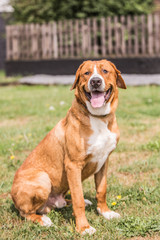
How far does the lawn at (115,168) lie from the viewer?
290 centimetres

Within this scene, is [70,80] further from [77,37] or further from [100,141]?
[100,141]

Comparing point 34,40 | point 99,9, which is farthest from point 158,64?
point 34,40

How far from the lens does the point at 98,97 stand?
2896mm

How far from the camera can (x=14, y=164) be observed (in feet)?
14.6

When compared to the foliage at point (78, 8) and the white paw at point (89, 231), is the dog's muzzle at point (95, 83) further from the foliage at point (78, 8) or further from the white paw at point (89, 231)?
the foliage at point (78, 8)

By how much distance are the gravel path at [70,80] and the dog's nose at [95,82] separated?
7.96 metres

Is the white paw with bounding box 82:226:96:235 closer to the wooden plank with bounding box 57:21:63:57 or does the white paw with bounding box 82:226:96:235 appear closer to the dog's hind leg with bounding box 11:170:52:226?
the dog's hind leg with bounding box 11:170:52:226

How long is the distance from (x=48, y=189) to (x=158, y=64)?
9631 millimetres

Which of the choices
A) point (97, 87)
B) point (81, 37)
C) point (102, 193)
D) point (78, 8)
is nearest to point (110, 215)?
point (102, 193)

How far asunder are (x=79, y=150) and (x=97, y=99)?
0.48 meters

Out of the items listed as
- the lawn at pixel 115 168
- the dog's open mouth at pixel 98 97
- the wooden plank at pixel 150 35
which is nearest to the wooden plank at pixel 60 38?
the wooden plank at pixel 150 35

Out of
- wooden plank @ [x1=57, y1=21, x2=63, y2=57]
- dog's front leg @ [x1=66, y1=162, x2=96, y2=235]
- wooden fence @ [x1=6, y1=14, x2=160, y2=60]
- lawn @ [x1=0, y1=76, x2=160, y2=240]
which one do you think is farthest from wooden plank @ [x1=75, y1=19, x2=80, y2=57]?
dog's front leg @ [x1=66, y1=162, x2=96, y2=235]

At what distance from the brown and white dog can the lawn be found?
0.15 m

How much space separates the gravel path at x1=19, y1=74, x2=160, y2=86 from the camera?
10.8m
